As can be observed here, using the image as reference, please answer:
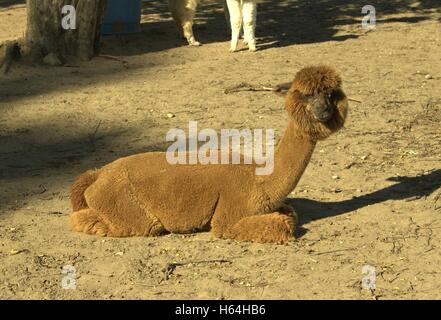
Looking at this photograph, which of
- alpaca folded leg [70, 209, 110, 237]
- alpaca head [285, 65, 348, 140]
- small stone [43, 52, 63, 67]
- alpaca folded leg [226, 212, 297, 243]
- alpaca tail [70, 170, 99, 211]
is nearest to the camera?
alpaca head [285, 65, 348, 140]

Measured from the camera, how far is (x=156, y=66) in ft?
34.4

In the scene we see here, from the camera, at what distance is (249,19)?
10914 millimetres

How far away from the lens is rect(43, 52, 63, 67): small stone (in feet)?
33.6

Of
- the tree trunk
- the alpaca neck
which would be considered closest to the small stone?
the tree trunk

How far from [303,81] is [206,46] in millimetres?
6370

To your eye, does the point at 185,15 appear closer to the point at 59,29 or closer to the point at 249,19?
the point at 249,19

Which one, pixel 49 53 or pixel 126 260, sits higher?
pixel 49 53

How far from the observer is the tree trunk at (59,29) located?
33.2ft

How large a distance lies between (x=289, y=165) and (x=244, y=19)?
228 inches

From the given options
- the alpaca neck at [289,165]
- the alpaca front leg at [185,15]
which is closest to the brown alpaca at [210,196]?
the alpaca neck at [289,165]

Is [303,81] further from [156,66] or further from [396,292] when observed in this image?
[156,66]

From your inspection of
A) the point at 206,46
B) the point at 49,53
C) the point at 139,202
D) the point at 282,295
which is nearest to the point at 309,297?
the point at 282,295

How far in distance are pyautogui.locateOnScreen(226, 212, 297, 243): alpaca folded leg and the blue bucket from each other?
6611 millimetres

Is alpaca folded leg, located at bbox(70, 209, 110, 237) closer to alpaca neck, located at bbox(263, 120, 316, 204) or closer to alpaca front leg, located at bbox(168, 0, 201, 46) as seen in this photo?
alpaca neck, located at bbox(263, 120, 316, 204)
